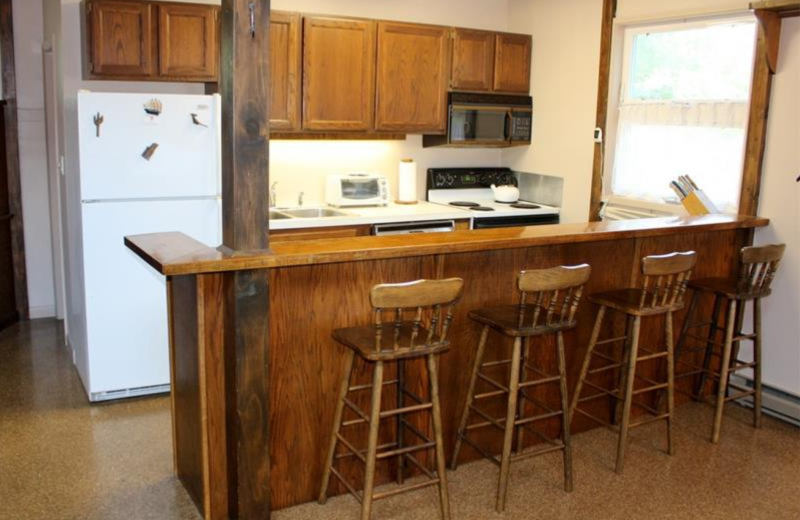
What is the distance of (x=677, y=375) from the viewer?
3.99 m

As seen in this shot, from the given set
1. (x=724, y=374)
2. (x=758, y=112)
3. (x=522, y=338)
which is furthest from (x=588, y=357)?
(x=758, y=112)

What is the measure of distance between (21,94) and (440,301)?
4.01 m

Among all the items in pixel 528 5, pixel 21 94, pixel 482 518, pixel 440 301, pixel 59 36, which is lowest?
pixel 482 518

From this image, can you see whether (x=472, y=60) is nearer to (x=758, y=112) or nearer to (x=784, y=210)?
(x=758, y=112)

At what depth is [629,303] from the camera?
133 inches

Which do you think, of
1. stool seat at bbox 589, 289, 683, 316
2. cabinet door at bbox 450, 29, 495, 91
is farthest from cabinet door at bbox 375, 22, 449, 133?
stool seat at bbox 589, 289, 683, 316

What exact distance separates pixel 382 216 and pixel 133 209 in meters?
1.59

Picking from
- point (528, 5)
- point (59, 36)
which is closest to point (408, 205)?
point (528, 5)

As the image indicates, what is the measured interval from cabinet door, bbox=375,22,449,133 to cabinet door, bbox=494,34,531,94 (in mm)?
440

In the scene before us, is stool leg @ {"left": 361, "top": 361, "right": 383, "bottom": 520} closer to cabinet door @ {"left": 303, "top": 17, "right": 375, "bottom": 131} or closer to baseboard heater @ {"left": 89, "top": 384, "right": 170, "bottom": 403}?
baseboard heater @ {"left": 89, "top": 384, "right": 170, "bottom": 403}

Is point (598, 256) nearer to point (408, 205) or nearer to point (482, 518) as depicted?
point (482, 518)

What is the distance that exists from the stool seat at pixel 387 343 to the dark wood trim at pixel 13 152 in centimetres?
356

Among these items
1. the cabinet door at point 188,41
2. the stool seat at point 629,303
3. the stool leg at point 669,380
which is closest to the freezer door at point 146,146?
the cabinet door at point 188,41

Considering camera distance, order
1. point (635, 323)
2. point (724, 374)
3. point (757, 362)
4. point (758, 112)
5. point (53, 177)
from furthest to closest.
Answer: point (53, 177) → point (758, 112) → point (757, 362) → point (724, 374) → point (635, 323)
